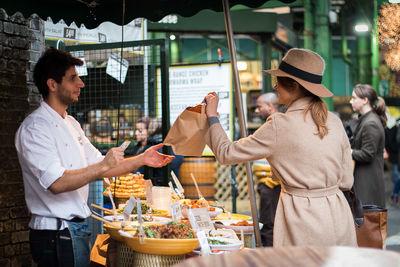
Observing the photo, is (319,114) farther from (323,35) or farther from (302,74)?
(323,35)

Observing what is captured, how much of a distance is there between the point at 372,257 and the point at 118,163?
2.06 metres

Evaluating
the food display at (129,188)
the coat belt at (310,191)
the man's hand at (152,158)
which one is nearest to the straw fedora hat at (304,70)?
the coat belt at (310,191)

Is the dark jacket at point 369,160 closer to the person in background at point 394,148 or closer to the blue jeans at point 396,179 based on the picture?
the person in background at point 394,148

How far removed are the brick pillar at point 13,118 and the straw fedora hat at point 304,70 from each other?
2.57 metres

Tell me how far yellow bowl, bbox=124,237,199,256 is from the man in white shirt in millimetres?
460

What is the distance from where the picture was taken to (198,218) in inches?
177

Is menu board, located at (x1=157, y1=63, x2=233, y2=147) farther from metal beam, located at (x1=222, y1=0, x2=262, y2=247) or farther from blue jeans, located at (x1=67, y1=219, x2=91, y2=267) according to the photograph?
blue jeans, located at (x1=67, y1=219, x2=91, y2=267)

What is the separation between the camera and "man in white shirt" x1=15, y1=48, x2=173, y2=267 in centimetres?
392

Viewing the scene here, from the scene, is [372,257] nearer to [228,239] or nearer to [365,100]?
[228,239]

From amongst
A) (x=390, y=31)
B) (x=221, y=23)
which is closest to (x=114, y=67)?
(x=390, y=31)

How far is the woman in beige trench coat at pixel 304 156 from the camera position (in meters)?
3.90

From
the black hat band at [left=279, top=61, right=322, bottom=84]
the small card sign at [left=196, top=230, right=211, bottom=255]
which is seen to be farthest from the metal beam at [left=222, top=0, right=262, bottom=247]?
the small card sign at [left=196, top=230, right=211, bottom=255]

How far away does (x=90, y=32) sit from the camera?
8.26 metres

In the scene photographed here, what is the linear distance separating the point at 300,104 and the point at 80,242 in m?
1.60
